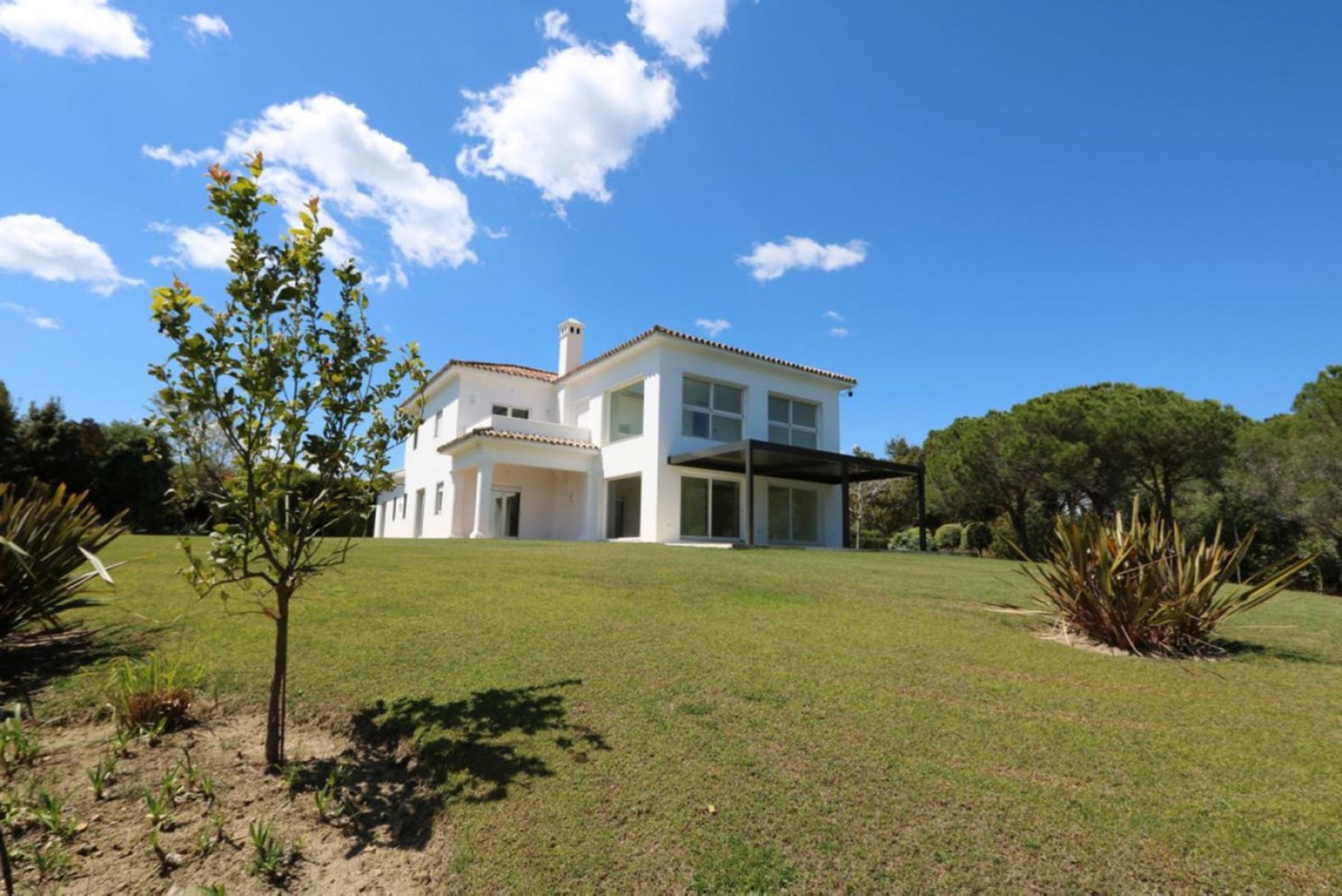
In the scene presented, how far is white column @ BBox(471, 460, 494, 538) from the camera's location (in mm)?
20516

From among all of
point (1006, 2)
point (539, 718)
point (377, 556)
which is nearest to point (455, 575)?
point (377, 556)

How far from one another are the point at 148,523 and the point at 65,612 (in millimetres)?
27790

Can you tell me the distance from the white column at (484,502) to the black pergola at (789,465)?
5.74 meters

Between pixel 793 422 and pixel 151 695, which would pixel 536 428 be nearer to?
pixel 793 422

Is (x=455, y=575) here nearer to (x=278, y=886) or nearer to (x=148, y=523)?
(x=278, y=886)

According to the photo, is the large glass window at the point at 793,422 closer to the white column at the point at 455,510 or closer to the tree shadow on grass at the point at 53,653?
the white column at the point at 455,510

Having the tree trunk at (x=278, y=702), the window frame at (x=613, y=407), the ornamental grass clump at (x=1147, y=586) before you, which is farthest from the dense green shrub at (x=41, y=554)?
the window frame at (x=613, y=407)

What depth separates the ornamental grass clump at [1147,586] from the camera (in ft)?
19.9

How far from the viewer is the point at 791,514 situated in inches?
912

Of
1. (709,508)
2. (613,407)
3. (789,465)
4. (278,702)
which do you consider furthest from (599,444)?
(278,702)

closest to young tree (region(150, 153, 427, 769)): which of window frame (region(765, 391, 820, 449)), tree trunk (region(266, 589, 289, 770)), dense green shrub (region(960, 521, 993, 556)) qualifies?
tree trunk (region(266, 589, 289, 770))

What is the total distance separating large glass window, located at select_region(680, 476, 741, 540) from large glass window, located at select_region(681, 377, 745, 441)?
148 cm

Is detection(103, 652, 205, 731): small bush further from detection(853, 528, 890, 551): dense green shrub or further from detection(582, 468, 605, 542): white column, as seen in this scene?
detection(853, 528, 890, 551): dense green shrub

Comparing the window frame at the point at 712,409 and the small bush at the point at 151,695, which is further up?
the window frame at the point at 712,409
